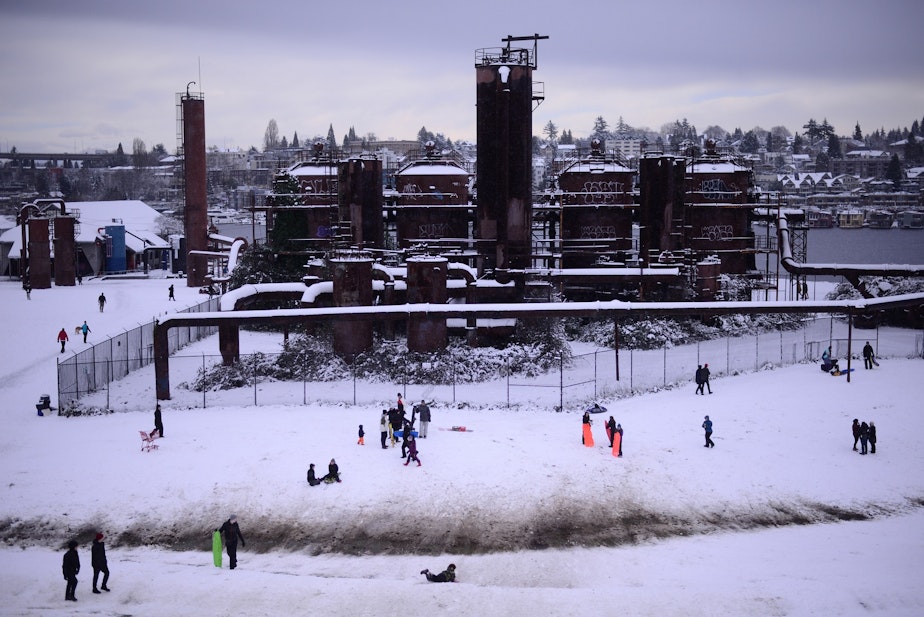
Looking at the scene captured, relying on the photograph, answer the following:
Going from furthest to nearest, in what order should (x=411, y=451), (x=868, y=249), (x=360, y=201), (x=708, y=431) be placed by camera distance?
(x=868, y=249) < (x=360, y=201) < (x=708, y=431) < (x=411, y=451)

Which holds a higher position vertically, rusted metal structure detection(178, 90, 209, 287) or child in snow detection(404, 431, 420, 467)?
rusted metal structure detection(178, 90, 209, 287)

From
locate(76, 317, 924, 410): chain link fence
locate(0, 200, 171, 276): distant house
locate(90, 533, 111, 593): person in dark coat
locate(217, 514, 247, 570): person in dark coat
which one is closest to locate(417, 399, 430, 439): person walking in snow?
locate(76, 317, 924, 410): chain link fence

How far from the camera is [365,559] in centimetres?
2375

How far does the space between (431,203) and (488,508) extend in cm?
3398

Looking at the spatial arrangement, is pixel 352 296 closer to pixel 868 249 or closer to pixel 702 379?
pixel 702 379

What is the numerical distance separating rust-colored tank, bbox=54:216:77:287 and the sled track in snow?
161ft

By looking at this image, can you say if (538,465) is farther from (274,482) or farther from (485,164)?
(485,164)

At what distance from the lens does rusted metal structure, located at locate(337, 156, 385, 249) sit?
51.3m

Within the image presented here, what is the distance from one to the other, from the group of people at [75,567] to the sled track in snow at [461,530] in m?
2.98

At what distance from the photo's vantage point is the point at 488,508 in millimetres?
26250

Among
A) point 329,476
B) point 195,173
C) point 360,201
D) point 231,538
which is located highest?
point 195,173

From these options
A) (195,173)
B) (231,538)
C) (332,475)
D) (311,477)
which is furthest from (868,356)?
(195,173)

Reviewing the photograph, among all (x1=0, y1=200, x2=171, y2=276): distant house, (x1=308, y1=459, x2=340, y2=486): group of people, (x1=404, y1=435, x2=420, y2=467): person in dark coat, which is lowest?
(x1=308, y1=459, x2=340, y2=486): group of people

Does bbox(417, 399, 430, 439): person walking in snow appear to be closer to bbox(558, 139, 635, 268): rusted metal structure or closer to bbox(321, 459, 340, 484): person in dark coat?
bbox(321, 459, 340, 484): person in dark coat
